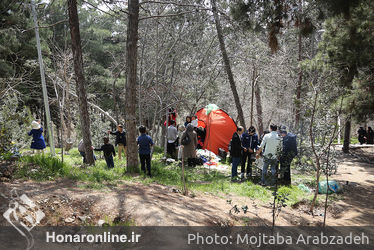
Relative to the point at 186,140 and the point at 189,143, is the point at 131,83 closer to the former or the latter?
the point at 186,140

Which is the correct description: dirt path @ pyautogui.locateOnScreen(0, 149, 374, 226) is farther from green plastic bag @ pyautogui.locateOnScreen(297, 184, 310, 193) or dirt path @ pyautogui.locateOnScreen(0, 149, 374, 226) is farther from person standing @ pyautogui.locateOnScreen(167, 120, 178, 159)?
person standing @ pyautogui.locateOnScreen(167, 120, 178, 159)

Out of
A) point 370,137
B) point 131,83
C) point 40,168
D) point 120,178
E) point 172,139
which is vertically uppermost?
point 131,83

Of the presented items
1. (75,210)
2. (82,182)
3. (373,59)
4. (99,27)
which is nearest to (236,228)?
(75,210)

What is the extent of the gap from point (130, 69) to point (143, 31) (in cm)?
431

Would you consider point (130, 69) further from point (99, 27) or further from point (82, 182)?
point (99, 27)

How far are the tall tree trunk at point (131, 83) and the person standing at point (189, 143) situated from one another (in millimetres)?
2059

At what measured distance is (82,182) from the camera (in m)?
5.90

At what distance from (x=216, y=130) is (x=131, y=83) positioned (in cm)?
610

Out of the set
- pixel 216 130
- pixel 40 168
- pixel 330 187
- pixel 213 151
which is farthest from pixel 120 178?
pixel 216 130

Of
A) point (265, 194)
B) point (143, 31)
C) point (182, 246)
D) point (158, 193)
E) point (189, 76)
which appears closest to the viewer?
point (182, 246)

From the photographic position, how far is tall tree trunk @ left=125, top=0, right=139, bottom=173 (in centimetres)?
708

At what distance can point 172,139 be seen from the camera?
10.6m

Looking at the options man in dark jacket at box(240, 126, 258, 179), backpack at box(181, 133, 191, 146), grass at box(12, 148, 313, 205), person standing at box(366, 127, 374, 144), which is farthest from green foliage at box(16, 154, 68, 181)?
person standing at box(366, 127, 374, 144)

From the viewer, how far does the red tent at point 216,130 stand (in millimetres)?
12492
